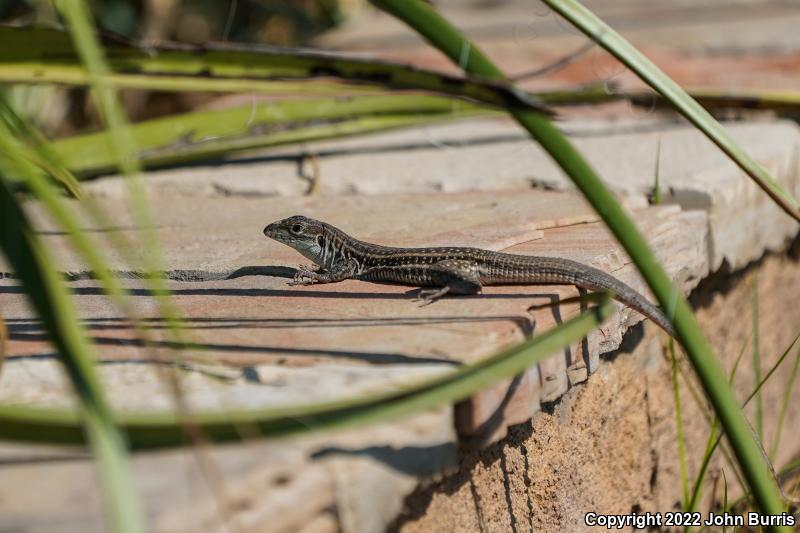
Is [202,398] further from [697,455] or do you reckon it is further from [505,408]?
[697,455]

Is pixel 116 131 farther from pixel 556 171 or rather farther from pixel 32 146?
pixel 556 171

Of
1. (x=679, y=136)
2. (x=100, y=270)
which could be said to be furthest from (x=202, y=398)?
(x=679, y=136)

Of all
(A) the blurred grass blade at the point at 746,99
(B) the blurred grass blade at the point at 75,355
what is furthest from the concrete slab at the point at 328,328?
(A) the blurred grass blade at the point at 746,99

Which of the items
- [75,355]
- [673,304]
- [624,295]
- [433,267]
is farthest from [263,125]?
[75,355]

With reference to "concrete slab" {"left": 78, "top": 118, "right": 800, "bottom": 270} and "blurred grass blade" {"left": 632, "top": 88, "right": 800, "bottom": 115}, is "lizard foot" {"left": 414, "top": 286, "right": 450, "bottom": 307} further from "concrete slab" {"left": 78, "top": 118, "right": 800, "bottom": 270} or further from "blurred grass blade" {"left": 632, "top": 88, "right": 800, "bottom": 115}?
"blurred grass blade" {"left": 632, "top": 88, "right": 800, "bottom": 115}

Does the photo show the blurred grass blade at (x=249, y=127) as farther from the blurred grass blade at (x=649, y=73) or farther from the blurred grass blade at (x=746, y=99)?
the blurred grass blade at (x=649, y=73)

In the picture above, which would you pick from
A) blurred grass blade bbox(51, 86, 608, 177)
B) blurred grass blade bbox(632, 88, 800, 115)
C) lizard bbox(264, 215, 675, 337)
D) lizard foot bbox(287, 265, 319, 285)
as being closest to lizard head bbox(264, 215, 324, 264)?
lizard bbox(264, 215, 675, 337)

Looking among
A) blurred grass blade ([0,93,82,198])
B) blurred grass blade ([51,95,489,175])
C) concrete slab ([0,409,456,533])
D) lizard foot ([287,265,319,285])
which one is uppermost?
blurred grass blade ([51,95,489,175])
